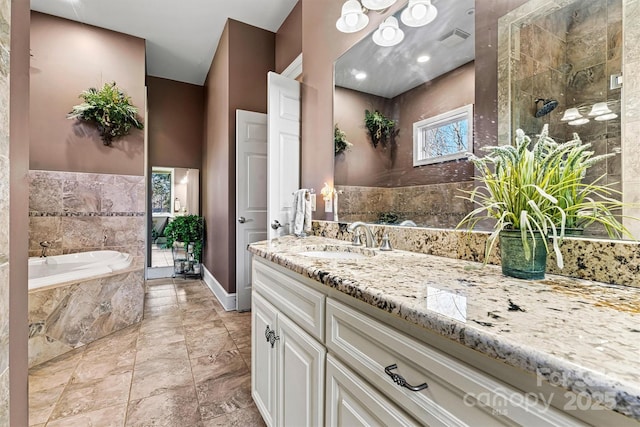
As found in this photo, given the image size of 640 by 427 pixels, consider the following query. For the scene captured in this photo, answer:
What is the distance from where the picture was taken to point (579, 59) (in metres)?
0.91

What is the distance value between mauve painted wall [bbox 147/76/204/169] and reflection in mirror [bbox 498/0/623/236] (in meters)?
4.73

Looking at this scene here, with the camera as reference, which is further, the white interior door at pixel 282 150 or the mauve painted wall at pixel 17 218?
the white interior door at pixel 282 150

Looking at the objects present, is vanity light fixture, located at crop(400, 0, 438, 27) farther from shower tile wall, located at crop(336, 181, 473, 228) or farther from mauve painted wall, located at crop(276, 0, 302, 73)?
mauve painted wall, located at crop(276, 0, 302, 73)

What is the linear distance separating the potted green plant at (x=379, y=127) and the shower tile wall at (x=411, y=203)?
28cm

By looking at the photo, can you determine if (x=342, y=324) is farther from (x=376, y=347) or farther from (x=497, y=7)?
(x=497, y=7)

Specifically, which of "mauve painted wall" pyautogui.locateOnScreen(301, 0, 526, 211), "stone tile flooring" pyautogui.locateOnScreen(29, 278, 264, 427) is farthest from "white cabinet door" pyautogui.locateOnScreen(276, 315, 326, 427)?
"mauve painted wall" pyautogui.locateOnScreen(301, 0, 526, 211)

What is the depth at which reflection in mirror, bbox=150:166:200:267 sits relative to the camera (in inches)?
182

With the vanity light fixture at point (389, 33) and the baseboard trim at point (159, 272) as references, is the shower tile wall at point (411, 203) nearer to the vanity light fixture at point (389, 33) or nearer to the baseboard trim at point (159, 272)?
the vanity light fixture at point (389, 33)

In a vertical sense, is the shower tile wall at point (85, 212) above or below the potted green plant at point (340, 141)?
below

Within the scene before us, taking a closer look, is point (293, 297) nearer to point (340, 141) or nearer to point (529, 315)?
point (529, 315)

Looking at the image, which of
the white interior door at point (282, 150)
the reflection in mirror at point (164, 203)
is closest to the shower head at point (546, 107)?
the white interior door at point (282, 150)

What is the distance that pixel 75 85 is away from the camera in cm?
332

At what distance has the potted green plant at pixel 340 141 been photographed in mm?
1965

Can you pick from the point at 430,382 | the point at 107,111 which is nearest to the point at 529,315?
the point at 430,382
